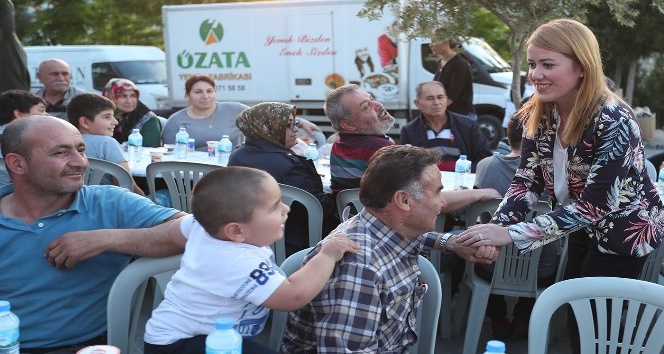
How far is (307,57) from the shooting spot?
13938 mm

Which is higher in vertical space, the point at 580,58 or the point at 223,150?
the point at 580,58

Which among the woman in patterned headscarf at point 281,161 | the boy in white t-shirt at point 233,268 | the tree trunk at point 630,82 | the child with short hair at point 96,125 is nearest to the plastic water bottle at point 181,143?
the child with short hair at point 96,125

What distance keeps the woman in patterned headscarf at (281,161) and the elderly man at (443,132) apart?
1586 millimetres

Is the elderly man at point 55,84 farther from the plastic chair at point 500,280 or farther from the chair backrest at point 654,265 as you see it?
the chair backrest at point 654,265

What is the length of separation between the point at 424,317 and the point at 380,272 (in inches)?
16.3

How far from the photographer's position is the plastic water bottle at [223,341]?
73.3 inches

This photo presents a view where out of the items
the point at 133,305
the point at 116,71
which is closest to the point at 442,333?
the point at 133,305

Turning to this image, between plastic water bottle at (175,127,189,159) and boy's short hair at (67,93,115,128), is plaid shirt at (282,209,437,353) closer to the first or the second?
boy's short hair at (67,93,115,128)

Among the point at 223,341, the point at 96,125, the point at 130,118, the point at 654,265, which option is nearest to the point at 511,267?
the point at 654,265

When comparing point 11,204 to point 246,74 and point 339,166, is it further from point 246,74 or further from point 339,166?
point 246,74

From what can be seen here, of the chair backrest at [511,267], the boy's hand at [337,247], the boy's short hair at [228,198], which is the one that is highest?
the boy's short hair at [228,198]

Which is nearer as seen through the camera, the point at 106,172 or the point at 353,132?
the point at 353,132

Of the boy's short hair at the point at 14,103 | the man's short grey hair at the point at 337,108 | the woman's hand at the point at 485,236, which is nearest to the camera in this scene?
the woman's hand at the point at 485,236

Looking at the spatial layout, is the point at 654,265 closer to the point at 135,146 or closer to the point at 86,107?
the point at 86,107
